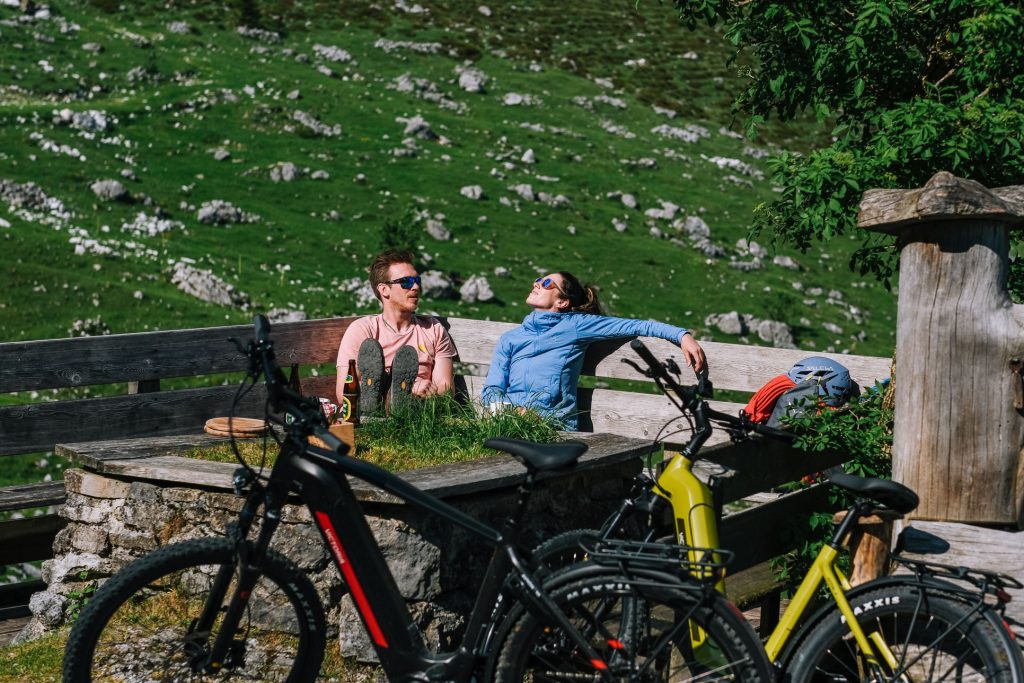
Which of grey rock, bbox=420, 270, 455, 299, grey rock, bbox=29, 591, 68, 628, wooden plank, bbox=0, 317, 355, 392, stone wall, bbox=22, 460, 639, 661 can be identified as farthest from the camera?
grey rock, bbox=420, 270, 455, 299

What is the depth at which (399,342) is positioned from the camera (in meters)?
8.31

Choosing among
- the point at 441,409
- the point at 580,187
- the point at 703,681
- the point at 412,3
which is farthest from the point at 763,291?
the point at 412,3

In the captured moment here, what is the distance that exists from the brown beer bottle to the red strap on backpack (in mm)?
2424

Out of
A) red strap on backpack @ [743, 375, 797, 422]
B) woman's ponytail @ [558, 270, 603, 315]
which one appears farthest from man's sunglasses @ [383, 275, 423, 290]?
red strap on backpack @ [743, 375, 797, 422]

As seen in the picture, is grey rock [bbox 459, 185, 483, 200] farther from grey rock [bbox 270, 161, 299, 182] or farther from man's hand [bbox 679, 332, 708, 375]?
man's hand [bbox 679, 332, 708, 375]

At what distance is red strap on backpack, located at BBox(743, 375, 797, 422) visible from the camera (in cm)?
719

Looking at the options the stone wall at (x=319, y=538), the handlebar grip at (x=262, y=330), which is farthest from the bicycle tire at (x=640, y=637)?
the handlebar grip at (x=262, y=330)

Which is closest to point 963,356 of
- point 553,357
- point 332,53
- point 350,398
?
point 553,357

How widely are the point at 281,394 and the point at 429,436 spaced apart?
247 cm

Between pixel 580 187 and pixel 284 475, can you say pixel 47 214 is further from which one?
pixel 284 475

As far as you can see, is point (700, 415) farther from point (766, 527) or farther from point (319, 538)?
point (319, 538)

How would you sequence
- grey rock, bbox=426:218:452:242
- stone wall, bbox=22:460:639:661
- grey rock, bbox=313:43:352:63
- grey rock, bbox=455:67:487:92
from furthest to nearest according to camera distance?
grey rock, bbox=313:43:352:63 → grey rock, bbox=455:67:487:92 → grey rock, bbox=426:218:452:242 → stone wall, bbox=22:460:639:661

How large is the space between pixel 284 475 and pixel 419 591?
1.39m

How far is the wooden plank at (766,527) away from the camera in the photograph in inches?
227
